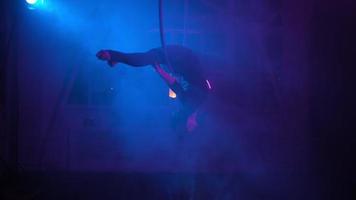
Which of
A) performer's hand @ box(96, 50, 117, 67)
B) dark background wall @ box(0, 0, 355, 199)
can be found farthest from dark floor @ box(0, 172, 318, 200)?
performer's hand @ box(96, 50, 117, 67)

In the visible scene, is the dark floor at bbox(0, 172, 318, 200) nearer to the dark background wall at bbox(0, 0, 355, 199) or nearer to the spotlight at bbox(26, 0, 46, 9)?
the dark background wall at bbox(0, 0, 355, 199)

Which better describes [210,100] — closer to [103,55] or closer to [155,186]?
[155,186]

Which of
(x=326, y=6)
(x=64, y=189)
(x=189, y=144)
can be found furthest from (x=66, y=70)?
(x=326, y=6)

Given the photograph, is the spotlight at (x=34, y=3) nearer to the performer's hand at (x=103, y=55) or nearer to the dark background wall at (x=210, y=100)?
the dark background wall at (x=210, y=100)

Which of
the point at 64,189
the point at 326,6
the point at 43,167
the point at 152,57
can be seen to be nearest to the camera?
the point at 152,57

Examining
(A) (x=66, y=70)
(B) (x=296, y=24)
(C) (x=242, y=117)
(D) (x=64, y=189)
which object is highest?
(B) (x=296, y=24)

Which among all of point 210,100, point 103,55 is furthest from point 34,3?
point 210,100

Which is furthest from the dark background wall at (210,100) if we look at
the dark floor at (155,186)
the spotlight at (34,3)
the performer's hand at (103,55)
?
the performer's hand at (103,55)

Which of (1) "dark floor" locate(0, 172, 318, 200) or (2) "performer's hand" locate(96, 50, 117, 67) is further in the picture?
(1) "dark floor" locate(0, 172, 318, 200)

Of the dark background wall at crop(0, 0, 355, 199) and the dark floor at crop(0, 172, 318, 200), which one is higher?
the dark background wall at crop(0, 0, 355, 199)

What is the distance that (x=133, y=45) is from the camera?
852 centimetres

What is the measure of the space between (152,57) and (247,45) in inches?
194

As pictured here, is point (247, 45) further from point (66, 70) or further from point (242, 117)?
point (66, 70)

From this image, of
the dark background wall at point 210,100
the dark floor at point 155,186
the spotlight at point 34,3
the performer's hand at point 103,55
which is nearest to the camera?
the performer's hand at point 103,55
